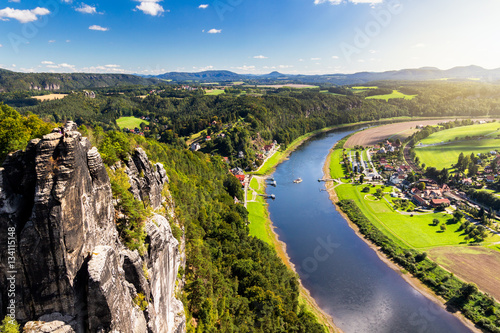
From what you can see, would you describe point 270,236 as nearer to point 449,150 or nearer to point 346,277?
point 346,277

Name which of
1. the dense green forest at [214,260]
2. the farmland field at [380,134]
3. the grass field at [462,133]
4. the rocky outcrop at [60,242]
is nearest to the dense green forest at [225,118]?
the farmland field at [380,134]

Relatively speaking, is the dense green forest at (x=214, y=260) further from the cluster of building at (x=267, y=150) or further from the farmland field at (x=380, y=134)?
the farmland field at (x=380, y=134)

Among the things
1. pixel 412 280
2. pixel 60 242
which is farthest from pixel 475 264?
pixel 60 242

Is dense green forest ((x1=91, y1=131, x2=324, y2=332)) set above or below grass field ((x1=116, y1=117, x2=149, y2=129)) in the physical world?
below

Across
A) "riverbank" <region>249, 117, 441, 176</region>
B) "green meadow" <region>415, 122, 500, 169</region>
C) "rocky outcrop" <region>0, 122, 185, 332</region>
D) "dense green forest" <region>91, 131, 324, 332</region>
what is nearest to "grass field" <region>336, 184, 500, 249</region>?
"dense green forest" <region>91, 131, 324, 332</region>

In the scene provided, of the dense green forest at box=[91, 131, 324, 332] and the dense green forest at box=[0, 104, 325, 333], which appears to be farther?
the dense green forest at box=[91, 131, 324, 332]

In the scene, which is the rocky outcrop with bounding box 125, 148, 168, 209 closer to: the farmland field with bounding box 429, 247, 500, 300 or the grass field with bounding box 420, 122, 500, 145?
the farmland field with bounding box 429, 247, 500, 300

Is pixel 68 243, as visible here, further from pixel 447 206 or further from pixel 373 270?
pixel 447 206
